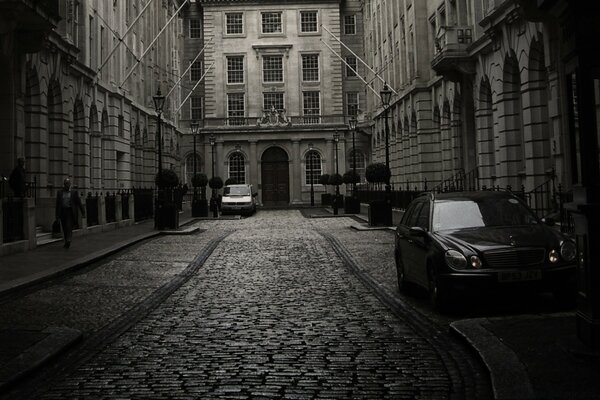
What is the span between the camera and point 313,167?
6169 centimetres

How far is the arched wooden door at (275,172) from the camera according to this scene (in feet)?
203

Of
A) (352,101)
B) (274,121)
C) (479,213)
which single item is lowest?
(479,213)

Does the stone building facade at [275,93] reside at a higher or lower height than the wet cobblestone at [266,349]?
higher

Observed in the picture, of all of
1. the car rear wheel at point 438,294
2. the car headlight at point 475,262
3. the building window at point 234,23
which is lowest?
the car rear wheel at point 438,294

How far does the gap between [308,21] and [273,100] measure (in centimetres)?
828

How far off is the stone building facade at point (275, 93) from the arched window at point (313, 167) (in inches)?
3.7

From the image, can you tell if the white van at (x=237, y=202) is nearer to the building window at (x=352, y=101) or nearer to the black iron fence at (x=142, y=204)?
the black iron fence at (x=142, y=204)

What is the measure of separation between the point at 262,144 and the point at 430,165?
1046 inches

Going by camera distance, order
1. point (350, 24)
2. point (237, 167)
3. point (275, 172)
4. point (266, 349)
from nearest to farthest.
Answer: point (266, 349)
point (237, 167)
point (275, 172)
point (350, 24)

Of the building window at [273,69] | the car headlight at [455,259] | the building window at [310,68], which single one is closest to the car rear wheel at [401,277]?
the car headlight at [455,259]

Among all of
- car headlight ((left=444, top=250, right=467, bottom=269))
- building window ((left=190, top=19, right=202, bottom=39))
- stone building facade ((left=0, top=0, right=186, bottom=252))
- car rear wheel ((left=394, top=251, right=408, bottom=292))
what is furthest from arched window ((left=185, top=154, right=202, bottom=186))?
car headlight ((left=444, top=250, right=467, bottom=269))

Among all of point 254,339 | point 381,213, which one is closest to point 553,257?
point 254,339

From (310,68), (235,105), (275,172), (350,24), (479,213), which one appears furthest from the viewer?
(350,24)

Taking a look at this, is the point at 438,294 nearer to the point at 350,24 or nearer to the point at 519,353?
the point at 519,353
